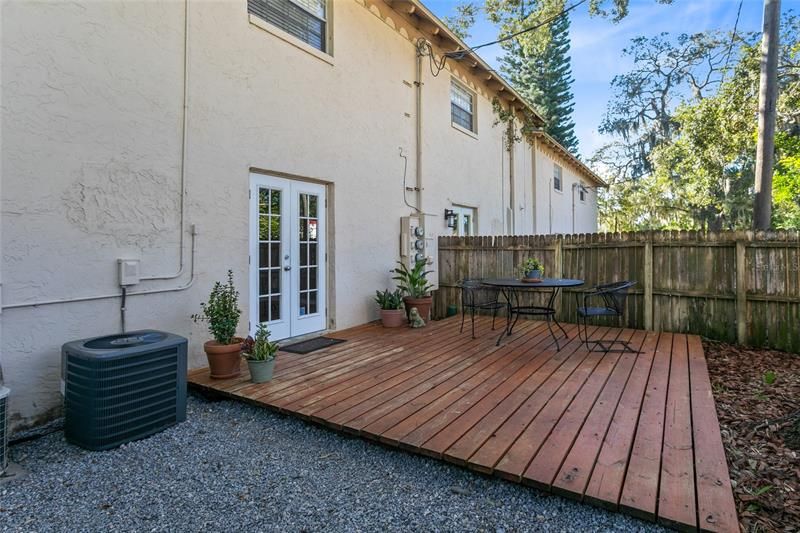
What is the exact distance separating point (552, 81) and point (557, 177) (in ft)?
36.3

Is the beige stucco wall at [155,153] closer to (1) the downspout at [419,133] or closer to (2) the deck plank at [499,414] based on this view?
(1) the downspout at [419,133]

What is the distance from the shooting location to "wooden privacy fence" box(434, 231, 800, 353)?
5.00 meters

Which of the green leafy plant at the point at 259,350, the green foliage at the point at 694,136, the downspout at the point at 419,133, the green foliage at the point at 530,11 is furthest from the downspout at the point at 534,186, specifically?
the green leafy plant at the point at 259,350

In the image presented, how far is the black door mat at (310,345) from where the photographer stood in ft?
15.5

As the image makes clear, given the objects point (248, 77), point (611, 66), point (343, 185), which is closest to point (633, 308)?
point (343, 185)

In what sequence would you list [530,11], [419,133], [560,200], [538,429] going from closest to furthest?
[538,429] < [419,133] < [530,11] < [560,200]

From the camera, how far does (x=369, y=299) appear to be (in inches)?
250

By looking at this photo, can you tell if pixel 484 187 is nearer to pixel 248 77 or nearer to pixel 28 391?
pixel 248 77

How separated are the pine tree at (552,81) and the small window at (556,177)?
29.4 ft

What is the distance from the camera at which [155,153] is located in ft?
12.3

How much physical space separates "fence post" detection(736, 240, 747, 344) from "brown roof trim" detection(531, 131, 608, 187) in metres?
7.27

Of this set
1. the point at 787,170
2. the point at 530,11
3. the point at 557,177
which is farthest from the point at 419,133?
the point at 787,170

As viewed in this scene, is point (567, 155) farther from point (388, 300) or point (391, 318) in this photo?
point (391, 318)

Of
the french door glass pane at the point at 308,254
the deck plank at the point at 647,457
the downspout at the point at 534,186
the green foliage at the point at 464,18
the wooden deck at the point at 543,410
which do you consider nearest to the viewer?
the deck plank at the point at 647,457
